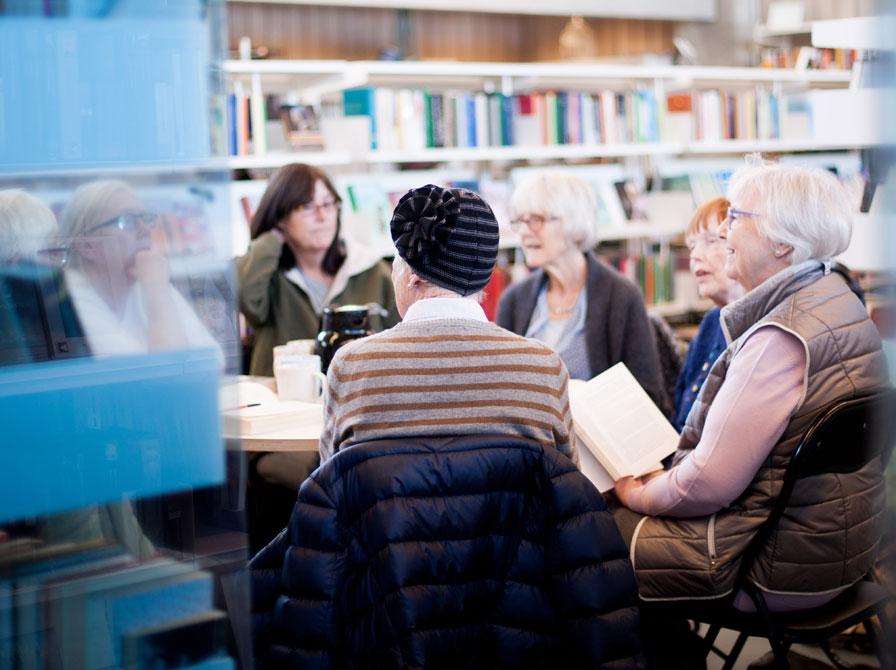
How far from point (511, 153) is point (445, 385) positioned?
4.10 meters

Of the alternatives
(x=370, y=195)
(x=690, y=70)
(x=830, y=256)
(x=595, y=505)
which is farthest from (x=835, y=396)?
(x=690, y=70)

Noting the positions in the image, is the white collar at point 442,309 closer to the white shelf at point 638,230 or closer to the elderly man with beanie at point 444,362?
the elderly man with beanie at point 444,362

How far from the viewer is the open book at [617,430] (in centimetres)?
244

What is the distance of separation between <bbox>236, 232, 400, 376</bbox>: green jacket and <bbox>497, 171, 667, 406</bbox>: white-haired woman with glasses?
0.49 m

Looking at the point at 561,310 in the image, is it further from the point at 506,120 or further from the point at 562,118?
the point at 562,118

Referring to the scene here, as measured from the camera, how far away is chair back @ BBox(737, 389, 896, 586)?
6.76 ft

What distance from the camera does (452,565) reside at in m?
1.75

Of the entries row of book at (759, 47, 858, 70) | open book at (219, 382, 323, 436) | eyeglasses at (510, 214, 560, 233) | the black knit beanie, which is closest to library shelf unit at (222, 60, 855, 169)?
row of book at (759, 47, 858, 70)

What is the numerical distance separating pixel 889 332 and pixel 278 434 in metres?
1.70

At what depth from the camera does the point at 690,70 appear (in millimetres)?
6523

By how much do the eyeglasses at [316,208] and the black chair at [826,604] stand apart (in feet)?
6.69

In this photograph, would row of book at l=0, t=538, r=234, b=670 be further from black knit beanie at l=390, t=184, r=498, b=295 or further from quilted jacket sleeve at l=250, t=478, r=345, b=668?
black knit beanie at l=390, t=184, r=498, b=295

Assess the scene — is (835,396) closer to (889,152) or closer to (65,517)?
(889,152)

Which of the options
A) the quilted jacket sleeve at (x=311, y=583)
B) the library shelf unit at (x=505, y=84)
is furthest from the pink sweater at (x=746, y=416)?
the library shelf unit at (x=505, y=84)
